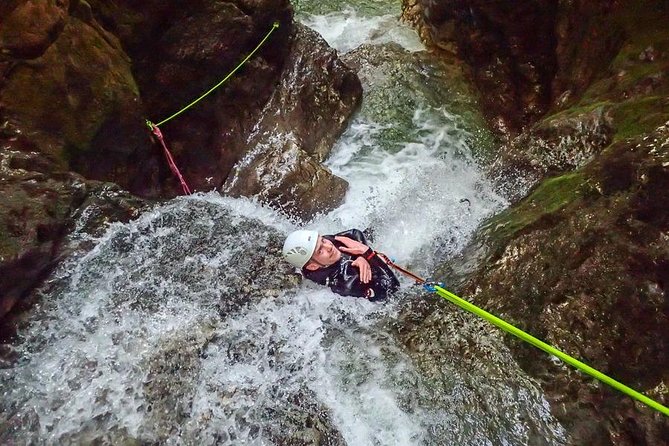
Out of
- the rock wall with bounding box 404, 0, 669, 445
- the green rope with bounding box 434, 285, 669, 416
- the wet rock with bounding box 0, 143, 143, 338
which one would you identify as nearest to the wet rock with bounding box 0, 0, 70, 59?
the wet rock with bounding box 0, 143, 143, 338

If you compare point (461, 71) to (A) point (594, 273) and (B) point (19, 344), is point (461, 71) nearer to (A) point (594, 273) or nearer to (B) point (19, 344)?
(A) point (594, 273)

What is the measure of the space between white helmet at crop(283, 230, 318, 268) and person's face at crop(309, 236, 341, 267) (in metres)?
0.06

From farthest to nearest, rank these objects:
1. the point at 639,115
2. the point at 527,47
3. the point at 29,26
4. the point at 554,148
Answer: the point at 527,47 → the point at 554,148 → the point at 639,115 → the point at 29,26

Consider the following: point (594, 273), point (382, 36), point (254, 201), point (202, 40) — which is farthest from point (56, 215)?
point (382, 36)

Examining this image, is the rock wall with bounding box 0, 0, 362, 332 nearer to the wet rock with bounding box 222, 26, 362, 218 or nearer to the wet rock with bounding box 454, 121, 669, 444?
the wet rock with bounding box 222, 26, 362, 218

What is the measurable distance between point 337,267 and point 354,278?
20cm

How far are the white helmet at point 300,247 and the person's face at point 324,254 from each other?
6 cm

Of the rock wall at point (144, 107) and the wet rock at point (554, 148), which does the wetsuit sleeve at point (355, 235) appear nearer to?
the rock wall at point (144, 107)

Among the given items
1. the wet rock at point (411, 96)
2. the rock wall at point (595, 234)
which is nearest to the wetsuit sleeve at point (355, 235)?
the rock wall at point (595, 234)

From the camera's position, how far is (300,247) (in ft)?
14.8

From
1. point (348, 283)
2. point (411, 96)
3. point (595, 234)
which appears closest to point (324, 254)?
point (348, 283)

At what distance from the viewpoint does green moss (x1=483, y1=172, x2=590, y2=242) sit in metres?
4.29

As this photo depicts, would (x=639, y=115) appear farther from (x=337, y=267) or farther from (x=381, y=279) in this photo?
(x=337, y=267)

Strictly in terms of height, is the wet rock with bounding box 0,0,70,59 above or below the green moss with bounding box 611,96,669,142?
below
